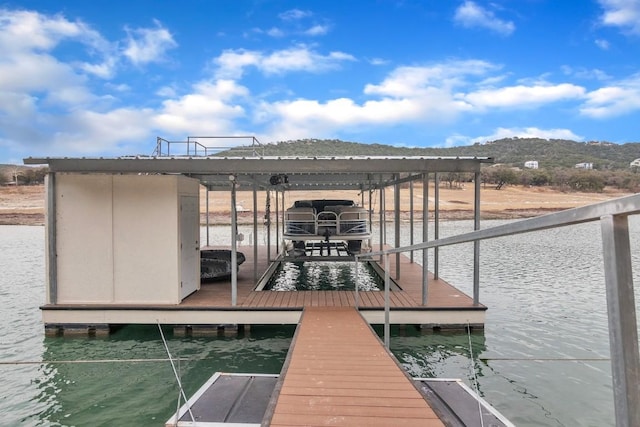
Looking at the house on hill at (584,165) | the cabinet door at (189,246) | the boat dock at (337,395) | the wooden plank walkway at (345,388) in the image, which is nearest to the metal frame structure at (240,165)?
the cabinet door at (189,246)

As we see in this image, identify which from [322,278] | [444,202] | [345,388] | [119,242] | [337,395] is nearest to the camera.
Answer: [337,395]

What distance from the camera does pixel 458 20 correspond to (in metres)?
37.6

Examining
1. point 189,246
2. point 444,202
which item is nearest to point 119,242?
point 189,246

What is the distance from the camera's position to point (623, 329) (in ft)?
3.49

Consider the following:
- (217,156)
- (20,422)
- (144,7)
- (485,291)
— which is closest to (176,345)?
(20,422)

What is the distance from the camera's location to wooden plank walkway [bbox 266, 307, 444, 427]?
117 inches

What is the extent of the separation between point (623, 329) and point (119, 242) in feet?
25.2

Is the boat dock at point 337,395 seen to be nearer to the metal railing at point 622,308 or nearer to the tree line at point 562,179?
the metal railing at point 622,308

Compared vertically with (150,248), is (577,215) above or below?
above

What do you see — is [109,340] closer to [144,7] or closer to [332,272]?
[332,272]

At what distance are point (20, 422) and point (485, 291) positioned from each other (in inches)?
369

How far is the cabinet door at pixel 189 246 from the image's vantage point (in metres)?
7.79

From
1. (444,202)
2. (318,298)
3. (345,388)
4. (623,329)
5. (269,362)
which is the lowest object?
(269,362)

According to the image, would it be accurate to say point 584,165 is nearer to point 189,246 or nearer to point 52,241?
point 189,246
